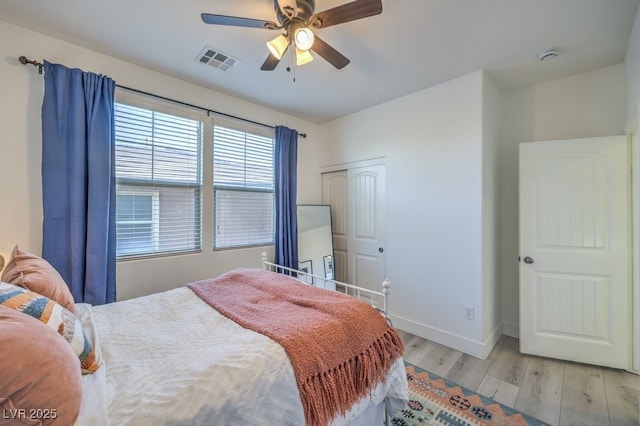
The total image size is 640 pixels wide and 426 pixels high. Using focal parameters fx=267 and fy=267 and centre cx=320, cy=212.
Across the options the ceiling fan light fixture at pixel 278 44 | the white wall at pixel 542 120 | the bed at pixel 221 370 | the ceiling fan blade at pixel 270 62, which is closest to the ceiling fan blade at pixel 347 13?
the ceiling fan light fixture at pixel 278 44

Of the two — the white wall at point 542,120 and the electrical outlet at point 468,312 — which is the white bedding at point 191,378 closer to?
the electrical outlet at point 468,312

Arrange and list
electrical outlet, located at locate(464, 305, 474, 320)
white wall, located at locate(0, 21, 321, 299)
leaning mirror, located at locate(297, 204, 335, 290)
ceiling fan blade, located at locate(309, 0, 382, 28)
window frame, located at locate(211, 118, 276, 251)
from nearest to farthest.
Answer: ceiling fan blade, located at locate(309, 0, 382, 28) < white wall, located at locate(0, 21, 321, 299) < electrical outlet, located at locate(464, 305, 474, 320) < window frame, located at locate(211, 118, 276, 251) < leaning mirror, located at locate(297, 204, 335, 290)

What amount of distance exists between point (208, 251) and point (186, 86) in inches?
67.0

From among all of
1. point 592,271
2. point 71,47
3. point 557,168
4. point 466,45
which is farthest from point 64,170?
point 592,271

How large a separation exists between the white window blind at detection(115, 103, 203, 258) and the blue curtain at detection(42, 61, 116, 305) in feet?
0.62

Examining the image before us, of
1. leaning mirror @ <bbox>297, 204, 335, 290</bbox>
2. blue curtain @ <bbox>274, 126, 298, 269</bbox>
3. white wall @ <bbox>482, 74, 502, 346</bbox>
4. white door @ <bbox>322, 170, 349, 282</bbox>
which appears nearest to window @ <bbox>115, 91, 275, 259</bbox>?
blue curtain @ <bbox>274, 126, 298, 269</bbox>

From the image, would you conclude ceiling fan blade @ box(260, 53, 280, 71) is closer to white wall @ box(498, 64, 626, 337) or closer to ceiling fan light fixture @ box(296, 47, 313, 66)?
ceiling fan light fixture @ box(296, 47, 313, 66)

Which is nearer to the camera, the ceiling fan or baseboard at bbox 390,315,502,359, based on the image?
the ceiling fan

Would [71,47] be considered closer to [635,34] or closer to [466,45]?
[466,45]

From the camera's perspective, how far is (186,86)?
106 inches

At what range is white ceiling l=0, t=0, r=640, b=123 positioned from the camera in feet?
5.62

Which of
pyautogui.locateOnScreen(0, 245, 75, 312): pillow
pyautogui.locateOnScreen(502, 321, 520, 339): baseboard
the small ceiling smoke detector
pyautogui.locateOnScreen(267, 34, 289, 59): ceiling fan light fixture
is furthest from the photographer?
pyautogui.locateOnScreen(502, 321, 520, 339): baseboard

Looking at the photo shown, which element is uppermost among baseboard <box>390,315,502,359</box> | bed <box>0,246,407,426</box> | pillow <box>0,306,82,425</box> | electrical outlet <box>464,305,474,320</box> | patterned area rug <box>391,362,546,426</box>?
pillow <box>0,306,82,425</box>

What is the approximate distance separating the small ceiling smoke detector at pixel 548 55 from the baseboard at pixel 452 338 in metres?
2.50
